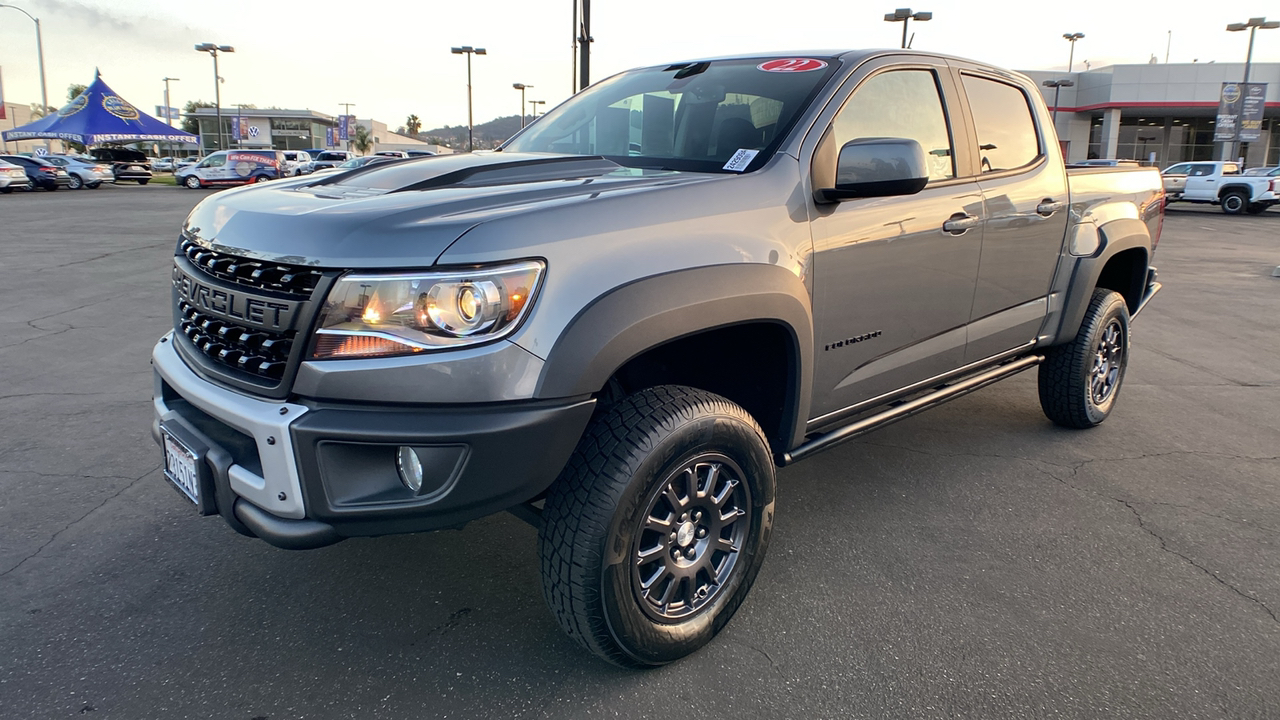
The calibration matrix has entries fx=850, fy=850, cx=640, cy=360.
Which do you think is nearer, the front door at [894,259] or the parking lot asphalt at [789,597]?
the parking lot asphalt at [789,597]

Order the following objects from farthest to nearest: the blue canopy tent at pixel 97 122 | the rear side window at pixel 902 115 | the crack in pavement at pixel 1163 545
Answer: the blue canopy tent at pixel 97 122
the rear side window at pixel 902 115
the crack in pavement at pixel 1163 545

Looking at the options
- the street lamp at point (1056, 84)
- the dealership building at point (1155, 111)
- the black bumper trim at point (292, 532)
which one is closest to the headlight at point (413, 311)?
the black bumper trim at point (292, 532)

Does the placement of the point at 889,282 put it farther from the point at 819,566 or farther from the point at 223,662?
the point at 223,662

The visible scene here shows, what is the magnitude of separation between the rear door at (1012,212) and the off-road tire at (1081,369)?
0.47 metres

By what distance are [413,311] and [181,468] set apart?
99 centimetres

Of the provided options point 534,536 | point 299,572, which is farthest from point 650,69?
point 299,572

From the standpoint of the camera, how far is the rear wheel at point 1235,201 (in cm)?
2533

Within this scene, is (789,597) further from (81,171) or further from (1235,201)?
(81,171)

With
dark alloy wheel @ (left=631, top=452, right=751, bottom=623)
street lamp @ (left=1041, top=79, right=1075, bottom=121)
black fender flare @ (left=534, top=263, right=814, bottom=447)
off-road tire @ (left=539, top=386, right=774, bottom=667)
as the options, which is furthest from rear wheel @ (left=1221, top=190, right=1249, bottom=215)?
off-road tire @ (left=539, top=386, right=774, bottom=667)

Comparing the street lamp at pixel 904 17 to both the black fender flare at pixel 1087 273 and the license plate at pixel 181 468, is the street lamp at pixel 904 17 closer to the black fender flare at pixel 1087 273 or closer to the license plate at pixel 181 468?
the black fender flare at pixel 1087 273

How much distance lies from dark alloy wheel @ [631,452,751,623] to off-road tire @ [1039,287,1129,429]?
2.67 meters

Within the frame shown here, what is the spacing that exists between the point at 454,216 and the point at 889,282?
1650 mm

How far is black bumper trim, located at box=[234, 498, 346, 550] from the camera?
2.09 m

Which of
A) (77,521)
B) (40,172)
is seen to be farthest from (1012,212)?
(40,172)
